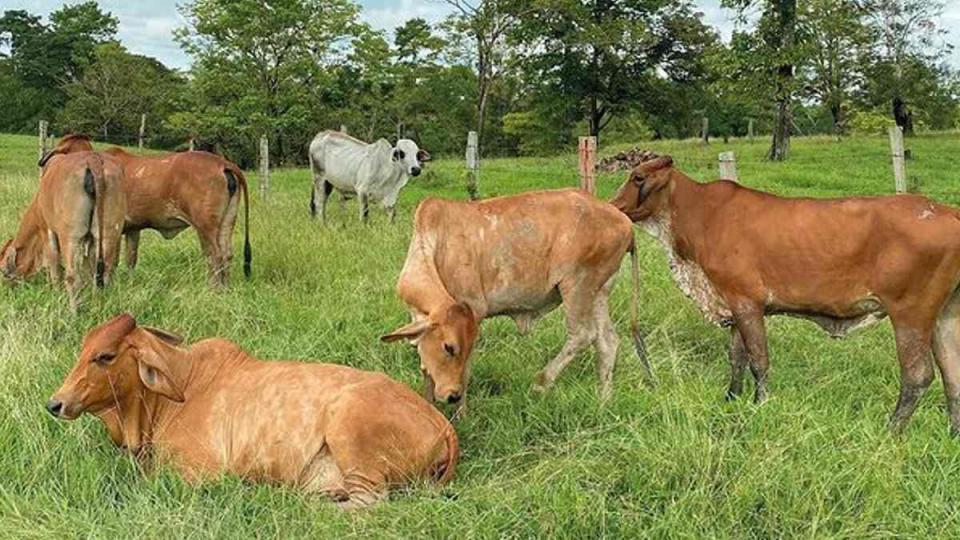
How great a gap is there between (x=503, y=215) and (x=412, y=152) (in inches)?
311

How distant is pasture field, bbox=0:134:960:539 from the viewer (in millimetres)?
3475

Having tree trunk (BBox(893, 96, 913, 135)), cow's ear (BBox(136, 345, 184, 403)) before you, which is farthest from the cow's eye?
tree trunk (BBox(893, 96, 913, 135))

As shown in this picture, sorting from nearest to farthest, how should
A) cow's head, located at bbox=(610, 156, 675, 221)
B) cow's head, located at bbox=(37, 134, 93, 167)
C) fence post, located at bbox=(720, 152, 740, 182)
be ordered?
cow's head, located at bbox=(610, 156, 675, 221) < cow's head, located at bbox=(37, 134, 93, 167) < fence post, located at bbox=(720, 152, 740, 182)

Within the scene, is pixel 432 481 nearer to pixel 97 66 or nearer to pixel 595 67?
pixel 595 67

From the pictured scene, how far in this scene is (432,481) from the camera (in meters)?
3.94

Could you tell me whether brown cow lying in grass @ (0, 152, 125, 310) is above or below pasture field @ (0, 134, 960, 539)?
above

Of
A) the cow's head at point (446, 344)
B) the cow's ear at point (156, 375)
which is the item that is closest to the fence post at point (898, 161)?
the cow's head at point (446, 344)

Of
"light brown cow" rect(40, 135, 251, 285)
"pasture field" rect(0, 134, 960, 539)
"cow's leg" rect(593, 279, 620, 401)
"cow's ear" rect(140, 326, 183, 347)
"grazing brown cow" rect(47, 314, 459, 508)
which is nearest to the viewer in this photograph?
"pasture field" rect(0, 134, 960, 539)

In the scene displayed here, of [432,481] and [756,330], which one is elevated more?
[756,330]

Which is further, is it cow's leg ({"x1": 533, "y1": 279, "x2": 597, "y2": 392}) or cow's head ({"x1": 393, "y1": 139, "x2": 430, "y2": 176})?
cow's head ({"x1": 393, "y1": 139, "x2": 430, "y2": 176})

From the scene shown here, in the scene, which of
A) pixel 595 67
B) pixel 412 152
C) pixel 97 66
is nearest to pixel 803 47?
pixel 595 67

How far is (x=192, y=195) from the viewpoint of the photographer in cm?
820

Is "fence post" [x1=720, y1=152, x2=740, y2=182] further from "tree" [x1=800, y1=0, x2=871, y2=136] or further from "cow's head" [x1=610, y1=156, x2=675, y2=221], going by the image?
"tree" [x1=800, y1=0, x2=871, y2=136]

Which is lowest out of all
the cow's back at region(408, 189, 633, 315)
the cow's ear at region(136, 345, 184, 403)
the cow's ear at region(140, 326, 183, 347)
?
the cow's ear at region(136, 345, 184, 403)
